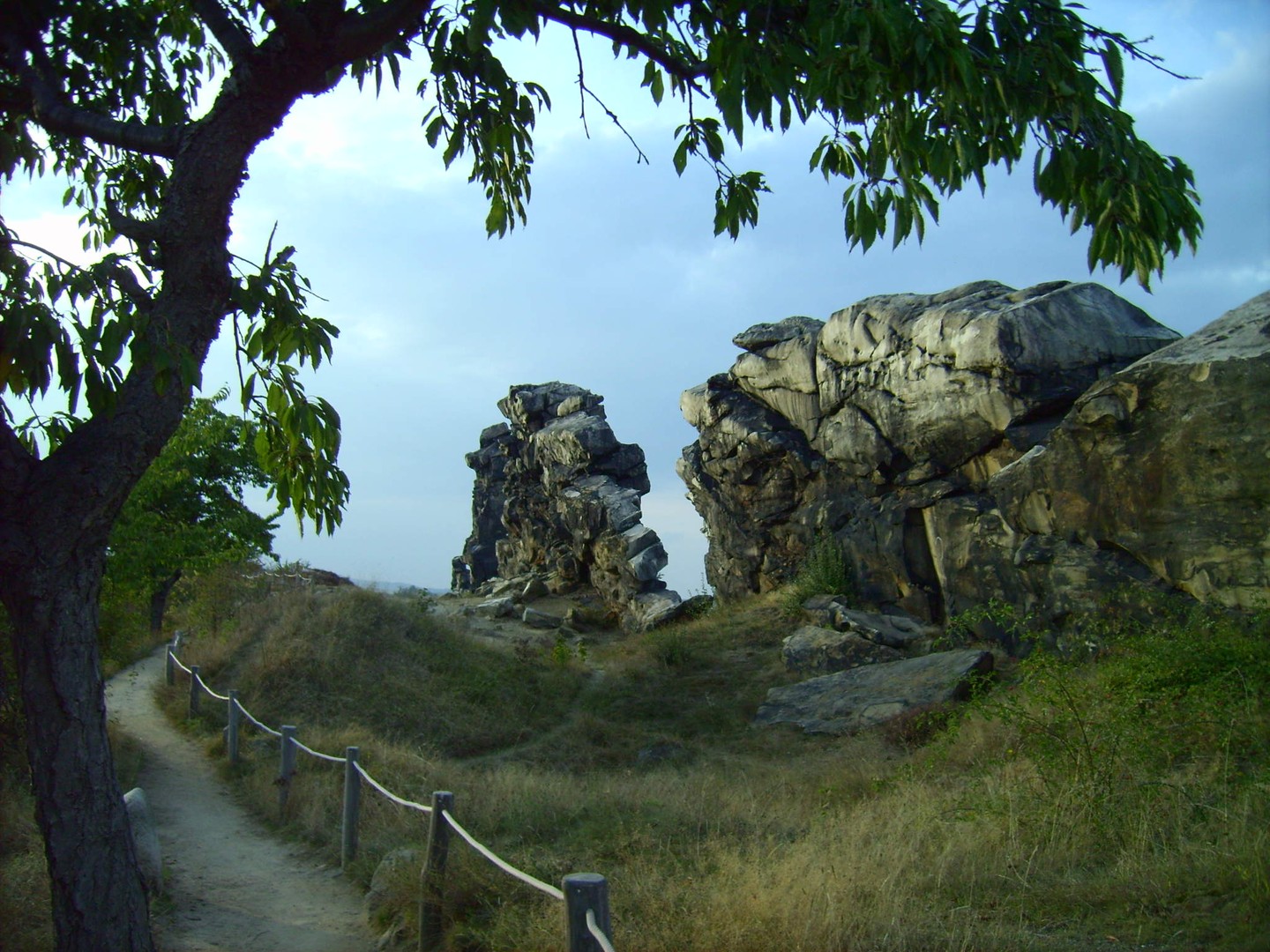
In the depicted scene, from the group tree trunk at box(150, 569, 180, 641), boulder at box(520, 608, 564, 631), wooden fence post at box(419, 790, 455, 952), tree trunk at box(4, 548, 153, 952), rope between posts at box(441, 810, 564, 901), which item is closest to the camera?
rope between posts at box(441, 810, 564, 901)

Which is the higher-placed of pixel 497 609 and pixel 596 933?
pixel 497 609

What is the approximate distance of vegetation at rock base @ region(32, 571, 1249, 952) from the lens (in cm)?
478

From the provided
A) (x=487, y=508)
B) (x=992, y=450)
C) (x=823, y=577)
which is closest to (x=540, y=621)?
(x=823, y=577)

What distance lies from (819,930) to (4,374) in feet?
13.7

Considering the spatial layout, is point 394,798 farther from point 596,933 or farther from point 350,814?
point 596,933

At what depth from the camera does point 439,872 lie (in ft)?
20.5

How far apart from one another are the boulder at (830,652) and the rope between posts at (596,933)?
16.4 meters

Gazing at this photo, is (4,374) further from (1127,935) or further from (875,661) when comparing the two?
(875,661)

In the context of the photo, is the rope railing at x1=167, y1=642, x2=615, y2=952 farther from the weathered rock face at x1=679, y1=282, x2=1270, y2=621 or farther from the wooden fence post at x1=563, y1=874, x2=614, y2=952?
the weathered rock face at x1=679, y1=282, x2=1270, y2=621

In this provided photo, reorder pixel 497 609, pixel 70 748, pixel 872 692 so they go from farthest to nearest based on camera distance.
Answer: pixel 497 609
pixel 872 692
pixel 70 748

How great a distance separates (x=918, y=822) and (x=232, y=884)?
6055 mm

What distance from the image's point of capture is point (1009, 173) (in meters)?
4.31

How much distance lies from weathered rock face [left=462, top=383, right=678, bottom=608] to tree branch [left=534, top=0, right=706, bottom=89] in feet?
84.2

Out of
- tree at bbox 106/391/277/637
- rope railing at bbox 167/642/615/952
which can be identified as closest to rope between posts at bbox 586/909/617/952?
rope railing at bbox 167/642/615/952
